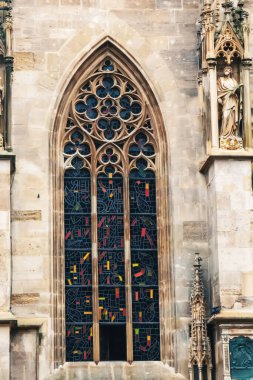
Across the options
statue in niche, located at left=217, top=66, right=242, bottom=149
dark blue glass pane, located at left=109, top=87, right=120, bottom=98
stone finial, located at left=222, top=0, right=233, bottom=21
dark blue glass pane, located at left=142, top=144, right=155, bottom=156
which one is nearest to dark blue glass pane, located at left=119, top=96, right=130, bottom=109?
dark blue glass pane, located at left=109, top=87, right=120, bottom=98

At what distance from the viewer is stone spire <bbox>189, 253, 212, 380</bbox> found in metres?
23.3

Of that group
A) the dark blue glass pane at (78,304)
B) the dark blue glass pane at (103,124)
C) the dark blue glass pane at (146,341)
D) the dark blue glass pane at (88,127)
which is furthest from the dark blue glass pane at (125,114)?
the dark blue glass pane at (146,341)

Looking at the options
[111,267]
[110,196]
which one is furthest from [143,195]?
[111,267]

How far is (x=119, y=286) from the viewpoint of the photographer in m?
24.3

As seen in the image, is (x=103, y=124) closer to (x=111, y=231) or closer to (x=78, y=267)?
(x=111, y=231)

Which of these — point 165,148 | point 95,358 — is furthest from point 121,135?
point 95,358

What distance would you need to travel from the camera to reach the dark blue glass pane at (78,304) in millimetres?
24109

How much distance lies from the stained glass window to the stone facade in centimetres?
34

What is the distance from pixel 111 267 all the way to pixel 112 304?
670 mm

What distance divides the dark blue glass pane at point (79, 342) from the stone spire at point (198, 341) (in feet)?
5.98

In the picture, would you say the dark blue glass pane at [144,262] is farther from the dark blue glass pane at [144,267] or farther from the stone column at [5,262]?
the stone column at [5,262]

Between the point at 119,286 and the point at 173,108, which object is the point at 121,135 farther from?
the point at 119,286

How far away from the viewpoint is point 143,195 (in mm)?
24875

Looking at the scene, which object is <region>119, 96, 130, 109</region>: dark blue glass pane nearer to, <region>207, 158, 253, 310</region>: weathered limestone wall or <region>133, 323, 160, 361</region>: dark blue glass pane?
<region>207, 158, 253, 310</region>: weathered limestone wall
